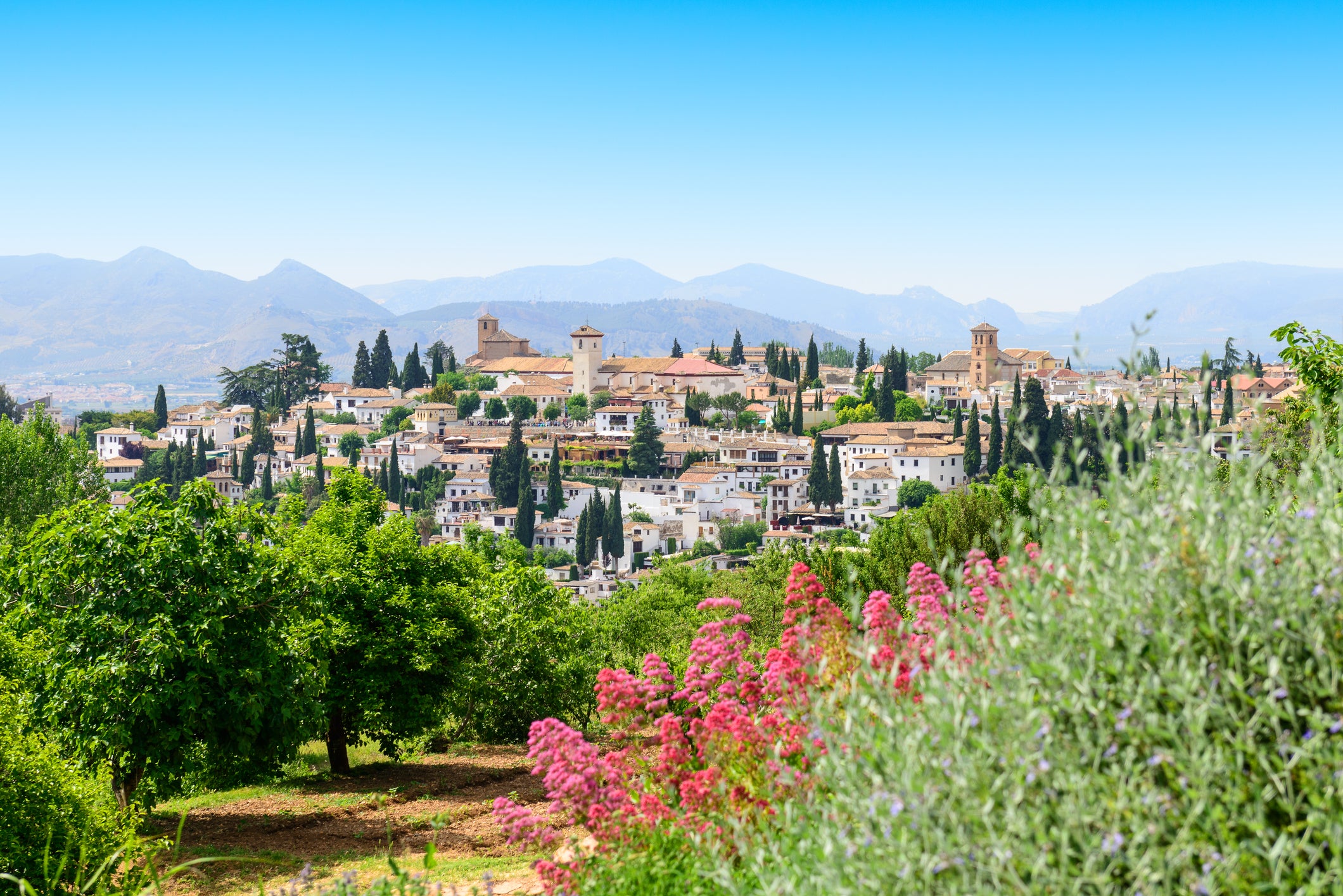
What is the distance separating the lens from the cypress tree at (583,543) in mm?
68750

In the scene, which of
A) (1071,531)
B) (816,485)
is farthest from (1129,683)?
(816,485)

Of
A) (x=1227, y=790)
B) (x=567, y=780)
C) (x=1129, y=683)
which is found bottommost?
(x=567, y=780)

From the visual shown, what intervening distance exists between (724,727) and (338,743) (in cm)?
1003

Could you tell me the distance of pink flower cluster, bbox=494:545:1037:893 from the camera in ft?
13.4

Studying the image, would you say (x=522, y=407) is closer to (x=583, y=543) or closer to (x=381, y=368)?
(x=381, y=368)

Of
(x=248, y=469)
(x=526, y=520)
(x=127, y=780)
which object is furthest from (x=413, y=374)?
(x=127, y=780)

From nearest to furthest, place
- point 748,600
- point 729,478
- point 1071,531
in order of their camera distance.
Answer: point 1071,531
point 748,600
point 729,478

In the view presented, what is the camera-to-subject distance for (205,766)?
11.1 metres

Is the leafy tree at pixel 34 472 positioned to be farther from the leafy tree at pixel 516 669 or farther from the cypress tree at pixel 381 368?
the cypress tree at pixel 381 368

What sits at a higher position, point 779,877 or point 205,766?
point 779,877

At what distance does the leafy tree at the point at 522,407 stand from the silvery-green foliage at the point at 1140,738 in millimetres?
96646

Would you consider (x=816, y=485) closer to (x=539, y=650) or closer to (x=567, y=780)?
(x=539, y=650)

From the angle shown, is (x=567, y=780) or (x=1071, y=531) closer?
(x=1071, y=531)

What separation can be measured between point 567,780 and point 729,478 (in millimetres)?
77100
